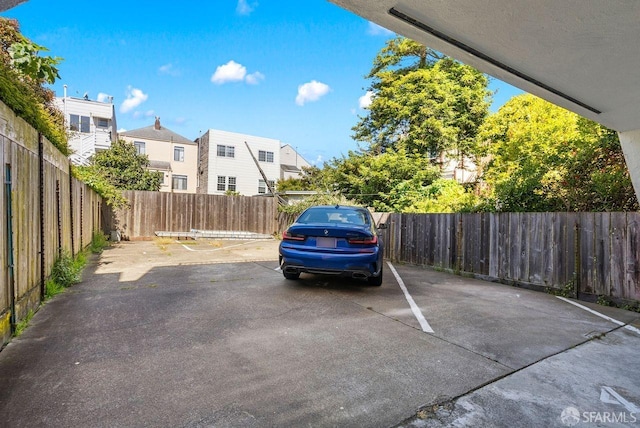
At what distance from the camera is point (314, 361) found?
10.6 feet

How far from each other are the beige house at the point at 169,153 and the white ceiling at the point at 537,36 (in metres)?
29.1

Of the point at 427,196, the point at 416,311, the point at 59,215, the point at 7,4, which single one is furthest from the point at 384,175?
the point at 7,4

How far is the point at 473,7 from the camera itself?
2414 millimetres

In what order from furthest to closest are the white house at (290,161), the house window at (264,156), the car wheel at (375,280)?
the white house at (290,161)
the house window at (264,156)
the car wheel at (375,280)

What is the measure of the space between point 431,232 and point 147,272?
7.30 metres

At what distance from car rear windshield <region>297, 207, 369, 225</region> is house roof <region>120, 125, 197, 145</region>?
2730 centimetres

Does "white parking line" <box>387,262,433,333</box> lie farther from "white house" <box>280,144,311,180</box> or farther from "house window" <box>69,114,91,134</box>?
"white house" <box>280,144,311,180</box>

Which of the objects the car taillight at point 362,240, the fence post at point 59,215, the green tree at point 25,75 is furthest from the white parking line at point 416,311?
the fence post at point 59,215

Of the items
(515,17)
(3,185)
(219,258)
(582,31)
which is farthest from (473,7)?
(219,258)

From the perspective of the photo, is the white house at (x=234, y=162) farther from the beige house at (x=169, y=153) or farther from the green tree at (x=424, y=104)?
the green tree at (x=424, y=104)

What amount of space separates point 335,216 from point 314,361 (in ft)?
12.4

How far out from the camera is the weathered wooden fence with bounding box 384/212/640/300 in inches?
222

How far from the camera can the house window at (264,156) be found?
32.4 m

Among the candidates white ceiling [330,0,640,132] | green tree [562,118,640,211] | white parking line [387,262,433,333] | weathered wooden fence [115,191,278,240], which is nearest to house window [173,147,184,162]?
weathered wooden fence [115,191,278,240]
